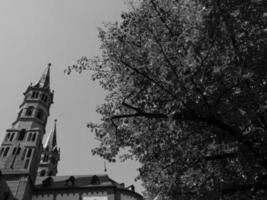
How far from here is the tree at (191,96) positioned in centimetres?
752

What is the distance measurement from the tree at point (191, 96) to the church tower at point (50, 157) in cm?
5156

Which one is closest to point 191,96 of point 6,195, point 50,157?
point 6,195

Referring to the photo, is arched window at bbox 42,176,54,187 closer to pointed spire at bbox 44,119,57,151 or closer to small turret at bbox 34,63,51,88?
small turret at bbox 34,63,51,88

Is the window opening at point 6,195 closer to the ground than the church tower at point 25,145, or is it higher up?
closer to the ground

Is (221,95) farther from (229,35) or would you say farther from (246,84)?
(229,35)

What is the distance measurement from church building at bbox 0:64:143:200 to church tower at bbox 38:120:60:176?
1723 cm

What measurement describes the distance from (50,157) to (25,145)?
2472 cm

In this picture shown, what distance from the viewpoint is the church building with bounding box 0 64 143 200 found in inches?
1289

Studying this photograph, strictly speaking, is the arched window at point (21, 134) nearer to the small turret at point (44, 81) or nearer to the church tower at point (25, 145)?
the church tower at point (25, 145)

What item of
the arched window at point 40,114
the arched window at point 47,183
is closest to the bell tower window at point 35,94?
the arched window at point 40,114

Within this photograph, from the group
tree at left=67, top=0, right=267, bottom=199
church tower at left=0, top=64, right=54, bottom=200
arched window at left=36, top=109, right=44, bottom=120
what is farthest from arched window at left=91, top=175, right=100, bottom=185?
tree at left=67, top=0, right=267, bottom=199

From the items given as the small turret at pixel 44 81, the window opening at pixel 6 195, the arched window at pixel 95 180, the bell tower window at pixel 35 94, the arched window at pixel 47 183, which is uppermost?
the small turret at pixel 44 81

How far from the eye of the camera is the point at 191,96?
25.1 feet

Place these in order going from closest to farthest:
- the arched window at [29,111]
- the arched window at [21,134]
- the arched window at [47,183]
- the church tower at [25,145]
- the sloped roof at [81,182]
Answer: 1. the church tower at [25,145]
2. the sloped roof at [81,182]
3. the arched window at [47,183]
4. the arched window at [21,134]
5. the arched window at [29,111]
